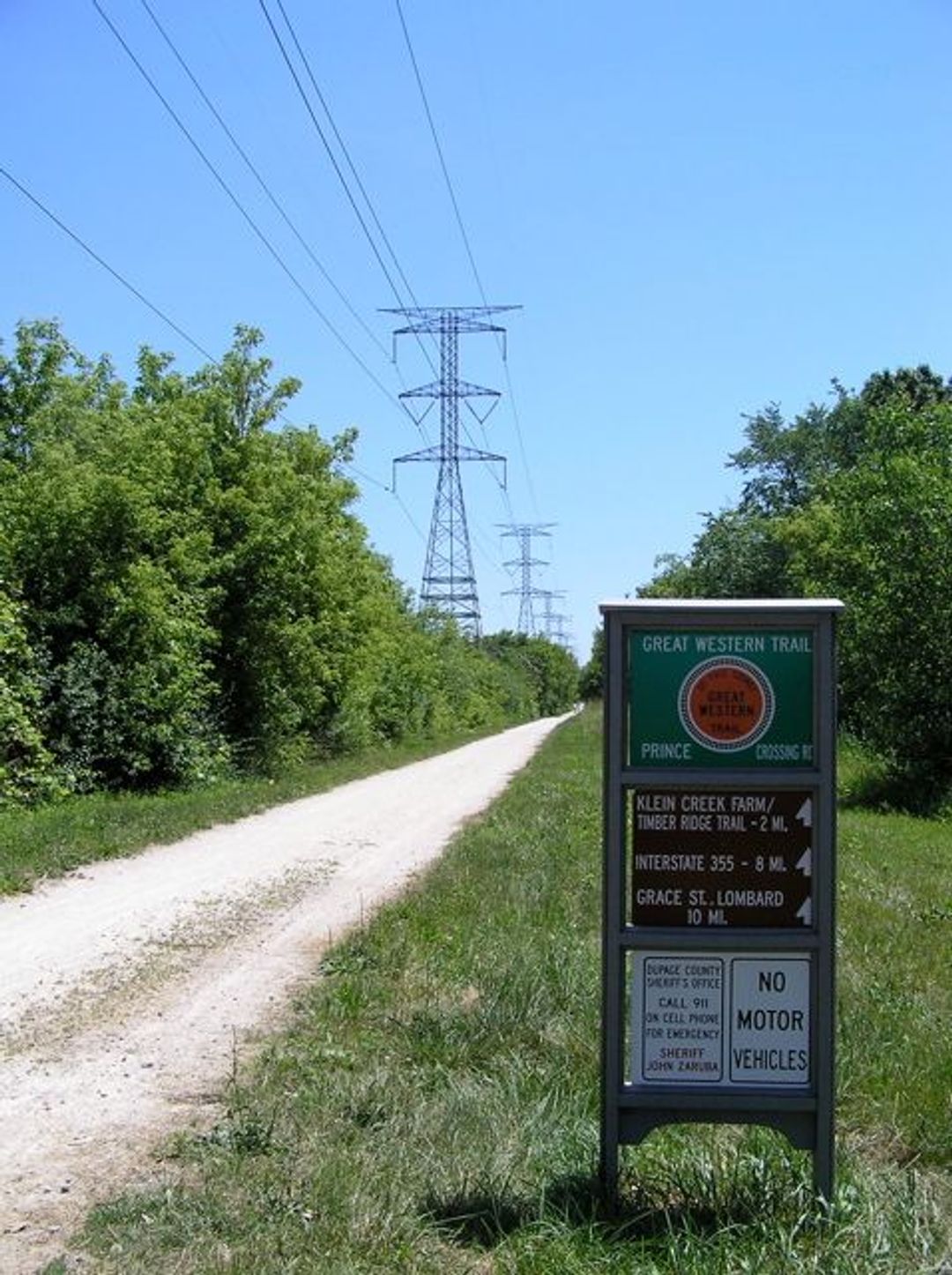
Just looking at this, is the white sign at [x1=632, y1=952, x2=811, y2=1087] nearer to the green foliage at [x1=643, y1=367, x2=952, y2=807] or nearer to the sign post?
the sign post

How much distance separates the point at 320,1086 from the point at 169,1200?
4.71 ft

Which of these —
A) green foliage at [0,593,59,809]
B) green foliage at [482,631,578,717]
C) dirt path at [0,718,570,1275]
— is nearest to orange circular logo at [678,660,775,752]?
dirt path at [0,718,570,1275]

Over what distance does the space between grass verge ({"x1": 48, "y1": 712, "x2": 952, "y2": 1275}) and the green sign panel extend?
1459mm

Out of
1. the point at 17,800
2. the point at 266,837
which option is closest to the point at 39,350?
the point at 17,800

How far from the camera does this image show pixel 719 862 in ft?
15.3

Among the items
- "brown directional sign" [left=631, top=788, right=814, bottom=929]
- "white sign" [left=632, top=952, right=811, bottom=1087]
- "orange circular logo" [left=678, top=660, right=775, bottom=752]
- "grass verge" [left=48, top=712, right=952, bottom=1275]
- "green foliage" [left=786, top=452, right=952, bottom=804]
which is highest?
"green foliage" [left=786, top=452, right=952, bottom=804]

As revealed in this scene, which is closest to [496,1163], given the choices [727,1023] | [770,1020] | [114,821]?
[727,1023]

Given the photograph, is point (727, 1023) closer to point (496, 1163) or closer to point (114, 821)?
point (496, 1163)

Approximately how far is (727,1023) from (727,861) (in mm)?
548

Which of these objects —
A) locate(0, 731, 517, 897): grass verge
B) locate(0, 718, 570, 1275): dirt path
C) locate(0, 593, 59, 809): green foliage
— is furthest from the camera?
locate(0, 593, 59, 809): green foliage

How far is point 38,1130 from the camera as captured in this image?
18.9 ft

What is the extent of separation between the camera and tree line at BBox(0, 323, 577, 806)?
2072cm

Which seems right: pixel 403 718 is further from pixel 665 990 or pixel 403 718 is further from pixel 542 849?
pixel 665 990

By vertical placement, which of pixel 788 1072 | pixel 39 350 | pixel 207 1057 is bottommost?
pixel 207 1057
